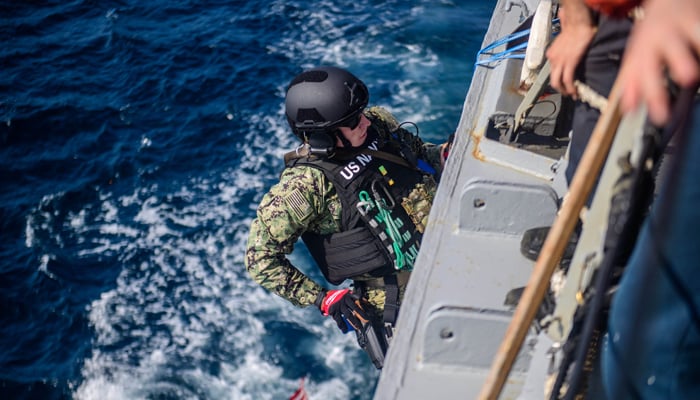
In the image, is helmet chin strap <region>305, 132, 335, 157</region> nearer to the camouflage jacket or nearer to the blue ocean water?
the camouflage jacket

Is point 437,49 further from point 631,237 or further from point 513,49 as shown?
point 631,237

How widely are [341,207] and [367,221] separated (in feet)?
0.62

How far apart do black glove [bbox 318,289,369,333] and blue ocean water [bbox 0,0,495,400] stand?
2672 mm

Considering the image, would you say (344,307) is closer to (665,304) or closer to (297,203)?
(297,203)

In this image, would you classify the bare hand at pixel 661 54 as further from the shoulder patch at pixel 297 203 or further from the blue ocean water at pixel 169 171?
the blue ocean water at pixel 169 171

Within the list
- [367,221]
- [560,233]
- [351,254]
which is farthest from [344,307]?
[560,233]

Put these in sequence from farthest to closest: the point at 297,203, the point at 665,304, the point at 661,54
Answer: the point at 297,203 < the point at 665,304 < the point at 661,54

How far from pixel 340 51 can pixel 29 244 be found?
20.8ft

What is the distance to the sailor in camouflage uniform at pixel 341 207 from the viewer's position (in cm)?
394

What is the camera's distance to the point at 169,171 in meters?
9.98

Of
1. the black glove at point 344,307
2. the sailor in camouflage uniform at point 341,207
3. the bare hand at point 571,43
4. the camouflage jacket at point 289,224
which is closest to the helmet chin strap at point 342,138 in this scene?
the sailor in camouflage uniform at point 341,207

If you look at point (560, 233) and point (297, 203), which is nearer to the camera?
point (560, 233)

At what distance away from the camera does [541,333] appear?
7.43 ft

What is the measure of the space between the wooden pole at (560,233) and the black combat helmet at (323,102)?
7.84 feet
